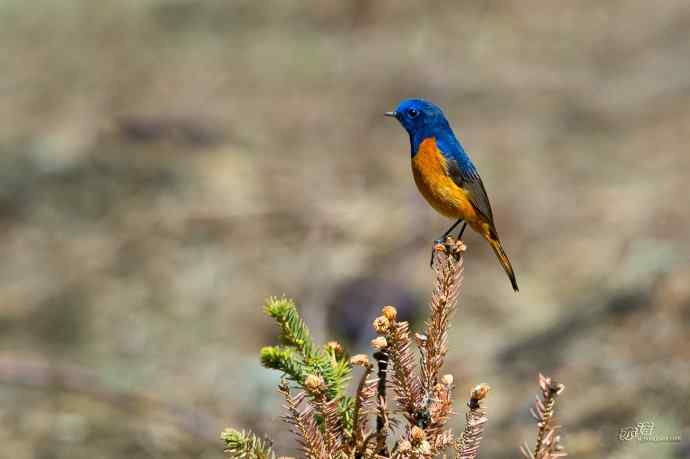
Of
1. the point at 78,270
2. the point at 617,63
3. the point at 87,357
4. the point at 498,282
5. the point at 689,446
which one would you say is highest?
the point at 617,63

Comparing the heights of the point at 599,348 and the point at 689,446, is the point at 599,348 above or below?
above

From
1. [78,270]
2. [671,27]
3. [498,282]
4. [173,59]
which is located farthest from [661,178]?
[173,59]

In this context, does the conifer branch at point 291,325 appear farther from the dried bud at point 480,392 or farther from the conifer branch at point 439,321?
the dried bud at point 480,392

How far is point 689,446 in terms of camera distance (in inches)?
157

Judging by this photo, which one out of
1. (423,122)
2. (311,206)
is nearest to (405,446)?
(423,122)

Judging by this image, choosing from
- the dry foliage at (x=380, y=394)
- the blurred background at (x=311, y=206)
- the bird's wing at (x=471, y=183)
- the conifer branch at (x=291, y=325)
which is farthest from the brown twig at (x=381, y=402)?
the blurred background at (x=311, y=206)

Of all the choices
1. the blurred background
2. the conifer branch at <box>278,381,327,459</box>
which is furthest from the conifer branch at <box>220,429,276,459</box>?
the blurred background

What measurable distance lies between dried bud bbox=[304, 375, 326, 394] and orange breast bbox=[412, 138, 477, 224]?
185 cm

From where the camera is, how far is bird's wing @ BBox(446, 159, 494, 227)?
4.02 meters

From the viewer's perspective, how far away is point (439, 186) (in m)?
3.98

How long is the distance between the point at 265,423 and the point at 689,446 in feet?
8.25

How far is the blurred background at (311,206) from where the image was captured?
5.56 m

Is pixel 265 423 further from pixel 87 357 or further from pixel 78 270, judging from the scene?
pixel 78 270

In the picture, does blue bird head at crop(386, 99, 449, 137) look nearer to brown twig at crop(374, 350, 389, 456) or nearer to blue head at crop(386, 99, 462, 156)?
blue head at crop(386, 99, 462, 156)
